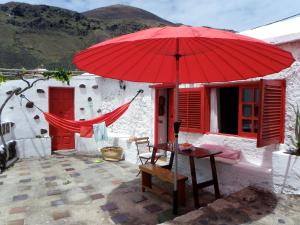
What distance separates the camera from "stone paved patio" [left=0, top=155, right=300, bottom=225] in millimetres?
2969

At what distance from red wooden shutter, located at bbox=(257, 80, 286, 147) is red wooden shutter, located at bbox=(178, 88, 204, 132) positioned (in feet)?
4.90

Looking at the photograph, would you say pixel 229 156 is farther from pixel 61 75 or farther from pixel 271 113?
pixel 61 75

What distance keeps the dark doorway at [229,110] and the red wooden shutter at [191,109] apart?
1.31 feet

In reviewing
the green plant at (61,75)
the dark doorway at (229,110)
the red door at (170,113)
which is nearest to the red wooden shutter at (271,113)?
the dark doorway at (229,110)

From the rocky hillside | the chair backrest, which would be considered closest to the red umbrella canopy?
the chair backrest

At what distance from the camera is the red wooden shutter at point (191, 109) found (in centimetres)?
510

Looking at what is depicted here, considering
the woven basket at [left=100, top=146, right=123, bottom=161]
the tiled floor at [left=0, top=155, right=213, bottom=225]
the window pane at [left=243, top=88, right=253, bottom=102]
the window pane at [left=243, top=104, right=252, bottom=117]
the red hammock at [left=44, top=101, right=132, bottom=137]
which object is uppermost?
the window pane at [left=243, top=88, right=253, bottom=102]

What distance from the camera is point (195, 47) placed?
298 centimetres

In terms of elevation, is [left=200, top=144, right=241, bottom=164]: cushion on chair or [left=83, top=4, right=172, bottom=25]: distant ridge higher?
[left=83, top=4, right=172, bottom=25]: distant ridge

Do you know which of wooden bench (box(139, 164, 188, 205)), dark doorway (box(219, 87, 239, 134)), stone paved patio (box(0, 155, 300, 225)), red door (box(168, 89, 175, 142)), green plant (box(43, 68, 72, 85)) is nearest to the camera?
stone paved patio (box(0, 155, 300, 225))

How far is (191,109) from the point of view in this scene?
17.3 ft

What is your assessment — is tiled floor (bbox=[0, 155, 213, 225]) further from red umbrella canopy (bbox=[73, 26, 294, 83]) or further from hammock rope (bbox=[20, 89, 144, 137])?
red umbrella canopy (bbox=[73, 26, 294, 83])

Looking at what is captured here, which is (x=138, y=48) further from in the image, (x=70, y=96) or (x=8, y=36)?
(x=8, y=36)

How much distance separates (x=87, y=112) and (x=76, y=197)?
14.5 ft
